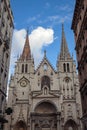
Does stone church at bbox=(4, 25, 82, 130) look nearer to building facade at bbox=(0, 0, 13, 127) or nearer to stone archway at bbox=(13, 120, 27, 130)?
stone archway at bbox=(13, 120, 27, 130)

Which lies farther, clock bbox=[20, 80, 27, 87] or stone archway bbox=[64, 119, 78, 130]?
clock bbox=[20, 80, 27, 87]

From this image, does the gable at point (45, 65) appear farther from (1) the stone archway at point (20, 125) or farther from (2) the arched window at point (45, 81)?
(1) the stone archway at point (20, 125)

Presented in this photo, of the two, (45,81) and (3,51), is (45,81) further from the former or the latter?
(3,51)

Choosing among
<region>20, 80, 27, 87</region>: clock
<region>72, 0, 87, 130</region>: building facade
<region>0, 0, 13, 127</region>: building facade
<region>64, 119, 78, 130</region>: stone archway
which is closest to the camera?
<region>72, 0, 87, 130</region>: building facade

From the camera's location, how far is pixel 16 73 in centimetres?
4616

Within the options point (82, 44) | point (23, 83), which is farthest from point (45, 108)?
point (82, 44)

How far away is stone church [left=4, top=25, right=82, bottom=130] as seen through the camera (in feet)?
130

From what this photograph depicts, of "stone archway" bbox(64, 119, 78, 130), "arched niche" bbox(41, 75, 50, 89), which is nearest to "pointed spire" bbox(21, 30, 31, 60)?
"arched niche" bbox(41, 75, 50, 89)

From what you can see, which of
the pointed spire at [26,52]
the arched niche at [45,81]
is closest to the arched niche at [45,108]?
the arched niche at [45,81]

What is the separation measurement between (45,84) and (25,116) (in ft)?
33.3

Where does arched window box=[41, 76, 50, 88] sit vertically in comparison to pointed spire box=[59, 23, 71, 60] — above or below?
below

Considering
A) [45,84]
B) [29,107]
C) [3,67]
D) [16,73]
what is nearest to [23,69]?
[16,73]

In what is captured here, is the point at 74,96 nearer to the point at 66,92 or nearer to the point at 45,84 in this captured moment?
the point at 66,92

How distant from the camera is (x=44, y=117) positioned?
135 ft
